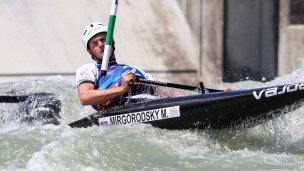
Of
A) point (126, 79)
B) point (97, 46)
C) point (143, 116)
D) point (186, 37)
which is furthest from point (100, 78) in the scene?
point (186, 37)

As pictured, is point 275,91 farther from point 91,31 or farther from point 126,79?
point 91,31

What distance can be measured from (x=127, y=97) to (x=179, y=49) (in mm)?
3879

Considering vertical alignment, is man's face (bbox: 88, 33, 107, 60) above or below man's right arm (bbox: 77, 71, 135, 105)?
above

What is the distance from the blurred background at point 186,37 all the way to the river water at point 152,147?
3424mm

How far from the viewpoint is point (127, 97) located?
18.4 feet

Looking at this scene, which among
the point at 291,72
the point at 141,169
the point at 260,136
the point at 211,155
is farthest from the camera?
the point at 291,72

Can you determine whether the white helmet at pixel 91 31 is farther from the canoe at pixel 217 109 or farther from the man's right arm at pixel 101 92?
the canoe at pixel 217 109

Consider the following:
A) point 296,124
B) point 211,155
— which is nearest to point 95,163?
point 211,155

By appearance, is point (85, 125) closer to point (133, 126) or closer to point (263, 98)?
point (133, 126)

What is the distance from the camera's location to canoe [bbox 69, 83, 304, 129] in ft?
16.2

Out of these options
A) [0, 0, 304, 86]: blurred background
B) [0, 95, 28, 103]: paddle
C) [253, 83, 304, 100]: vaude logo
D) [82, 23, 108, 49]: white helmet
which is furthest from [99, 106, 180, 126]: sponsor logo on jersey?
[0, 0, 304, 86]: blurred background

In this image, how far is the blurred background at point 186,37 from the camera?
359 inches

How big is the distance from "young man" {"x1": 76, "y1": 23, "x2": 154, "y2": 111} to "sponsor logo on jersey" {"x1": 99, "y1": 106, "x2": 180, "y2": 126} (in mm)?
156

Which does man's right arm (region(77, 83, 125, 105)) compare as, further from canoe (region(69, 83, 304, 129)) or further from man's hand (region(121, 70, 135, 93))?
canoe (region(69, 83, 304, 129))
